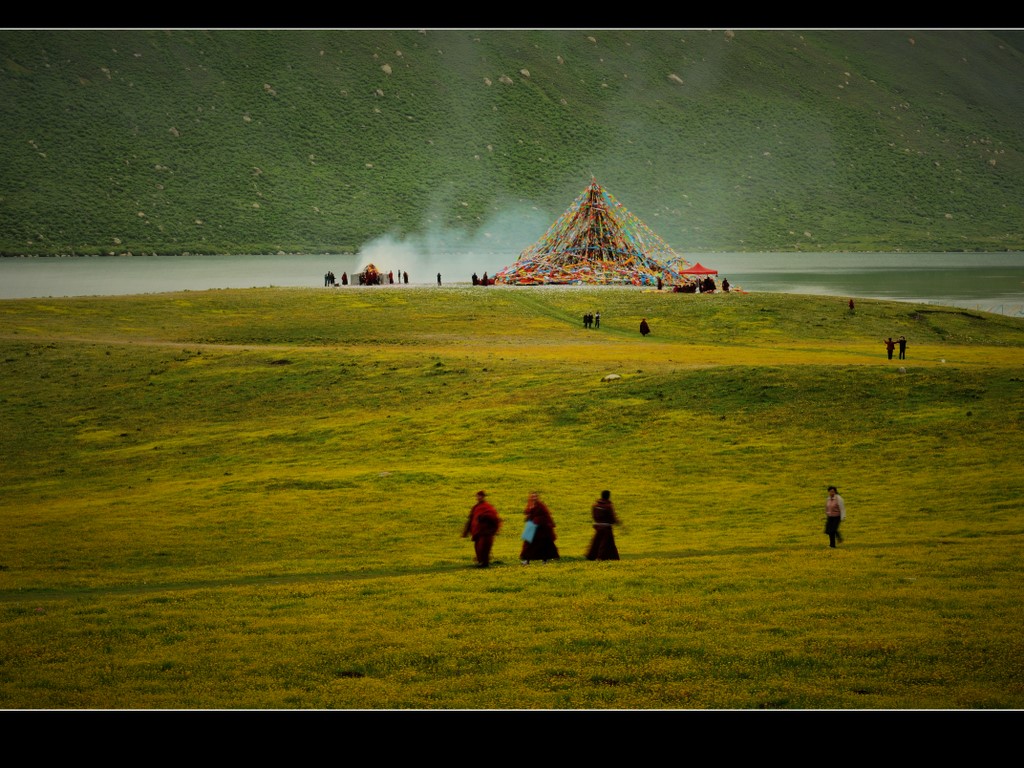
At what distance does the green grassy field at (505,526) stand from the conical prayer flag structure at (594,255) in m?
39.4

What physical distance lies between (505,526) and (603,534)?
254 inches

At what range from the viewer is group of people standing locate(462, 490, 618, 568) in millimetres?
27172

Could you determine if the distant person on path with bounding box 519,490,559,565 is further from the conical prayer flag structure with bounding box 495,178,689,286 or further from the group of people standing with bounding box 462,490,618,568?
the conical prayer flag structure with bounding box 495,178,689,286

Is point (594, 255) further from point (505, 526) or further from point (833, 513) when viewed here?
point (833, 513)

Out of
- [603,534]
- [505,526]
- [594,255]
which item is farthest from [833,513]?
[594,255]

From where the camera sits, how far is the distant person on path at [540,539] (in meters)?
27.2

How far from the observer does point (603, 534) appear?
27469 millimetres

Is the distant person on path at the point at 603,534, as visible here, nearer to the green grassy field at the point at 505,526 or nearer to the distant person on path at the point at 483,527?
the green grassy field at the point at 505,526

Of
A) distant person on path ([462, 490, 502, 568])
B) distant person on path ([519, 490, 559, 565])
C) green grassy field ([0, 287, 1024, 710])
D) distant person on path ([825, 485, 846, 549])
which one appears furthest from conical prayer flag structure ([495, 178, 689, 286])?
distant person on path ([462, 490, 502, 568])

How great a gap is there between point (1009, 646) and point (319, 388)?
44.2 meters

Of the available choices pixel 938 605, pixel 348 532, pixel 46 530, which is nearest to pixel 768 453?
pixel 348 532

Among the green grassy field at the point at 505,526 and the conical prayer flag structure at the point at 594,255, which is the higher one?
the conical prayer flag structure at the point at 594,255

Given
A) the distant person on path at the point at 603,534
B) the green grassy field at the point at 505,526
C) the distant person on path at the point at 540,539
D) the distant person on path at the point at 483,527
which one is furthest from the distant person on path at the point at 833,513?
the distant person on path at the point at 483,527

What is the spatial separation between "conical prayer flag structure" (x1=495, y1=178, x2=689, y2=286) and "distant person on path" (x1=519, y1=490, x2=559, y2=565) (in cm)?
8960
